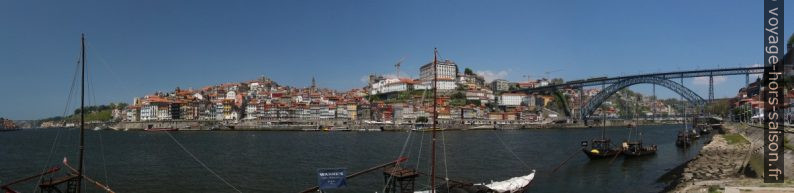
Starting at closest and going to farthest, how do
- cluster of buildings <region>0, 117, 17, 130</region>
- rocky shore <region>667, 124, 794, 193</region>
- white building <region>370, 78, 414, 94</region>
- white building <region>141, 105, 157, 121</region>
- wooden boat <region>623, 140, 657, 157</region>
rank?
rocky shore <region>667, 124, 794, 193</region> → wooden boat <region>623, 140, 657, 157</region> → white building <region>141, 105, 157, 121</region> → cluster of buildings <region>0, 117, 17, 130</region> → white building <region>370, 78, 414, 94</region>

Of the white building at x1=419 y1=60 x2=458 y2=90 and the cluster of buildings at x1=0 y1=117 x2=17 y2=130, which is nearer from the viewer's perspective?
the cluster of buildings at x1=0 y1=117 x2=17 y2=130

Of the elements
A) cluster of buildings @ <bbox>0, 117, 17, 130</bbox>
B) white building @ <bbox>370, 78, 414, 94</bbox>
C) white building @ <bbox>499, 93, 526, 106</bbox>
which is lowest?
cluster of buildings @ <bbox>0, 117, 17, 130</bbox>

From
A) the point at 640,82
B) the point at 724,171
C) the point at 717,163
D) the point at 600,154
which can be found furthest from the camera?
the point at 640,82

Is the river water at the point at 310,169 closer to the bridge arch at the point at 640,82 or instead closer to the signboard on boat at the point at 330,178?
the signboard on boat at the point at 330,178

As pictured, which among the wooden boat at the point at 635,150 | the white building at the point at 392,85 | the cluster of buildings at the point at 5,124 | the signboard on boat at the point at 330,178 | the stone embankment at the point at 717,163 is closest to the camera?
the signboard on boat at the point at 330,178

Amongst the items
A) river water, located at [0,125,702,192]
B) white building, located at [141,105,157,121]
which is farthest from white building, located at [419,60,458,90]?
river water, located at [0,125,702,192]

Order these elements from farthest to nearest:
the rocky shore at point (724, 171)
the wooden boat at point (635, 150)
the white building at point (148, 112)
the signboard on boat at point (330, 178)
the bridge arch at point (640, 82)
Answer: the white building at point (148, 112), the bridge arch at point (640, 82), the wooden boat at point (635, 150), the rocky shore at point (724, 171), the signboard on boat at point (330, 178)

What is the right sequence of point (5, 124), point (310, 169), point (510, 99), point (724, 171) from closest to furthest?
1. point (724, 171)
2. point (310, 169)
3. point (5, 124)
4. point (510, 99)

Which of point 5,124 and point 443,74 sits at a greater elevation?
point 443,74

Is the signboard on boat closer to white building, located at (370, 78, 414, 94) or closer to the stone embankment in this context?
the stone embankment

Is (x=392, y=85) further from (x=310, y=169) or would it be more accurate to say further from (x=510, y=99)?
(x=310, y=169)

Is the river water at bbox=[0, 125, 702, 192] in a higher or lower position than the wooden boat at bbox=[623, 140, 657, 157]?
lower

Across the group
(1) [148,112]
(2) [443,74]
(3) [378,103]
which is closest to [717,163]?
(3) [378,103]

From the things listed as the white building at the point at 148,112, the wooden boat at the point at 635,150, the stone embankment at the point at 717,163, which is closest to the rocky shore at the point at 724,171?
the stone embankment at the point at 717,163
